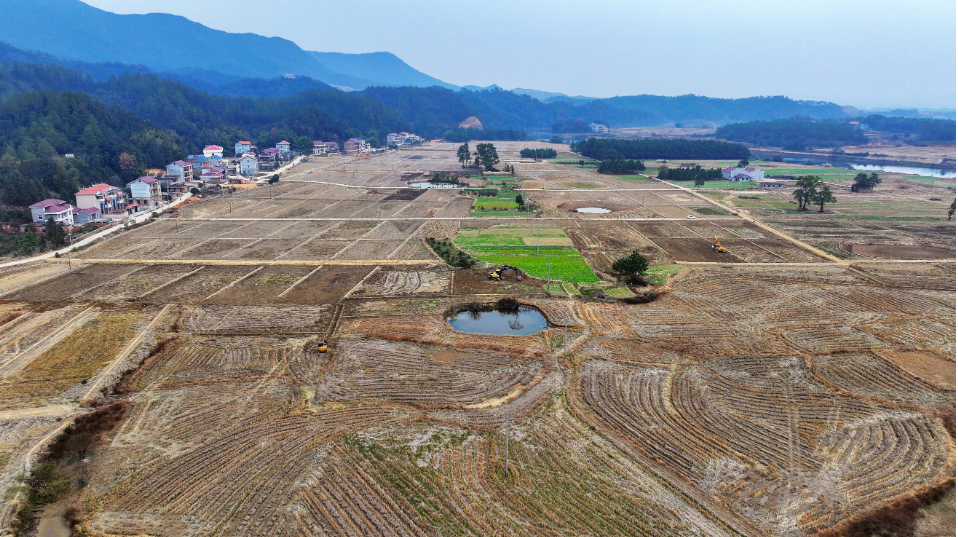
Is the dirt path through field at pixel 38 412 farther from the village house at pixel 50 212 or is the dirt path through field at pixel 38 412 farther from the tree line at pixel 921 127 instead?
the tree line at pixel 921 127

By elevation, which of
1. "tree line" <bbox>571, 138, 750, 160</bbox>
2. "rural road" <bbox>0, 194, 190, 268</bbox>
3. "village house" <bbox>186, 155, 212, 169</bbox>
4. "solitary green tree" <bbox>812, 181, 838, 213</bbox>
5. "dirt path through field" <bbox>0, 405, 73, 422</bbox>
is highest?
"tree line" <bbox>571, 138, 750, 160</bbox>

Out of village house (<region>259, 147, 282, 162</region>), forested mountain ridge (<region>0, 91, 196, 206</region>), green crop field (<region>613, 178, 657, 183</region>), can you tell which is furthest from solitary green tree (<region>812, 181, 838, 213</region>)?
village house (<region>259, 147, 282, 162</region>)

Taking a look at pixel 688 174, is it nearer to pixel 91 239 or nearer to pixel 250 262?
pixel 250 262

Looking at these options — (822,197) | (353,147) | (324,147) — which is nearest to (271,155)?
(324,147)

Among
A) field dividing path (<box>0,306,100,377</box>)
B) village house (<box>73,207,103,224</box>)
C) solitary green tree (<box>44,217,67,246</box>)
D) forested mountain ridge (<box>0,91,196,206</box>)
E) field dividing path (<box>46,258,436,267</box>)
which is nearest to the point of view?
field dividing path (<box>0,306,100,377</box>)

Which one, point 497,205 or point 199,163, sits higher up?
point 199,163

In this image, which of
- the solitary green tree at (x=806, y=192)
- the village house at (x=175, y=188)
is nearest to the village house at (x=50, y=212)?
the village house at (x=175, y=188)

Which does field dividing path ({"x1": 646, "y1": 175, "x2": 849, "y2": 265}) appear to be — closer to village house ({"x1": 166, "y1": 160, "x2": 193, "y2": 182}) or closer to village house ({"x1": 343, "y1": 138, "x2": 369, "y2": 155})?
village house ({"x1": 166, "y1": 160, "x2": 193, "y2": 182})
